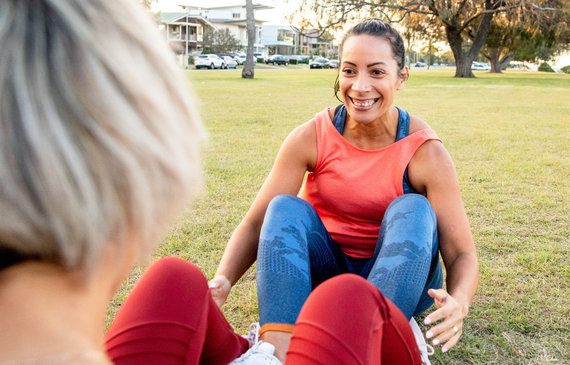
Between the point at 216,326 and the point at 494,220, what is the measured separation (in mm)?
3067

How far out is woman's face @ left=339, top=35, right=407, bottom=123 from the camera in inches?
95.4

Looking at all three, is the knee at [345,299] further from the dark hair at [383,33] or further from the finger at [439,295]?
the dark hair at [383,33]

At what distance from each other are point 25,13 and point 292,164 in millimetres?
1801

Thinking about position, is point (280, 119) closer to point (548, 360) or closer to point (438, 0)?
point (548, 360)

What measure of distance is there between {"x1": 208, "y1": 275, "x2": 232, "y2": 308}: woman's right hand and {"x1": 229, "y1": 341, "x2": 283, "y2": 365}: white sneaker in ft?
1.38

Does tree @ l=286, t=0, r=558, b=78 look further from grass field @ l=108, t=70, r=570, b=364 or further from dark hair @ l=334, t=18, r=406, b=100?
dark hair @ l=334, t=18, r=406, b=100

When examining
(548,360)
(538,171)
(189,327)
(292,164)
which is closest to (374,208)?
(292,164)

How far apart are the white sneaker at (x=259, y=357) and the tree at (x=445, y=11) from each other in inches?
944

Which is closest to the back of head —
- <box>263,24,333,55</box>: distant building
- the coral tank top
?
the coral tank top

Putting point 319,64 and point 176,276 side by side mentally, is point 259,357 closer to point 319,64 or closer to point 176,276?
point 176,276

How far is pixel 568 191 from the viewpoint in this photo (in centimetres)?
477

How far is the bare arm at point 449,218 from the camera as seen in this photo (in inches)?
77.9

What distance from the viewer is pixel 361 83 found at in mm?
2439

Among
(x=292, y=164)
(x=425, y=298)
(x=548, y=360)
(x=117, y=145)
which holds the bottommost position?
(x=548, y=360)
